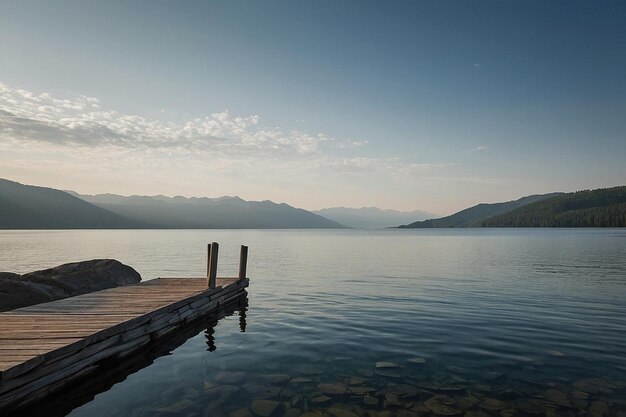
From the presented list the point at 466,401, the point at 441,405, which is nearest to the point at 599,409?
the point at 466,401

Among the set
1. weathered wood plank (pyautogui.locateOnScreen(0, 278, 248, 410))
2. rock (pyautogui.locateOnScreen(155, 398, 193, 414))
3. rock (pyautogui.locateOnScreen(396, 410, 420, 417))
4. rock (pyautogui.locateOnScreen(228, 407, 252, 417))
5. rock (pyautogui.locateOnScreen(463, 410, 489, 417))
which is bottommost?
Answer: rock (pyautogui.locateOnScreen(155, 398, 193, 414))

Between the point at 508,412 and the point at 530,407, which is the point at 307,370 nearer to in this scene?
the point at 508,412

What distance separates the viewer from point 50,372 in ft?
29.0

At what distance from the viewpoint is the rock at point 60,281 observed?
18.1 meters

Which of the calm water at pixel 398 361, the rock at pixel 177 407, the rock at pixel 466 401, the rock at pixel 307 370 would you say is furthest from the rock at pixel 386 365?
the rock at pixel 177 407

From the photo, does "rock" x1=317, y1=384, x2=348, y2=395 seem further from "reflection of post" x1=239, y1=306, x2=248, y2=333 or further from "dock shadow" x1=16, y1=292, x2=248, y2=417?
"reflection of post" x1=239, y1=306, x2=248, y2=333

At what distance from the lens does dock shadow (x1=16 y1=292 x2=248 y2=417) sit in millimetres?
8844

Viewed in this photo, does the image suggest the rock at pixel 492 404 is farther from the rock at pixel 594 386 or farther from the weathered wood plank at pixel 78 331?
the weathered wood plank at pixel 78 331

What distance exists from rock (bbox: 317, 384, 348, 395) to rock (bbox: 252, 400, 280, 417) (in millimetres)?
1344

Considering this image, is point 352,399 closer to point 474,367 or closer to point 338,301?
point 474,367

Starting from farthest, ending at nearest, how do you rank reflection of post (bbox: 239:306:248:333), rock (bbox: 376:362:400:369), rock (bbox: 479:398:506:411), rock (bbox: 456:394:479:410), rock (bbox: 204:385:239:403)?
1. reflection of post (bbox: 239:306:248:333)
2. rock (bbox: 376:362:400:369)
3. rock (bbox: 204:385:239:403)
4. rock (bbox: 456:394:479:410)
5. rock (bbox: 479:398:506:411)

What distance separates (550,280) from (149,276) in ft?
115

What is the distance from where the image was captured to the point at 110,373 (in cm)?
1129

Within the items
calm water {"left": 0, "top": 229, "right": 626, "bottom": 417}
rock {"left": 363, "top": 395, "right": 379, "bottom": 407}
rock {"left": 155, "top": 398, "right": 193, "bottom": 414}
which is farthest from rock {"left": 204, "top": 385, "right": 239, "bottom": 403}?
rock {"left": 363, "top": 395, "right": 379, "bottom": 407}
